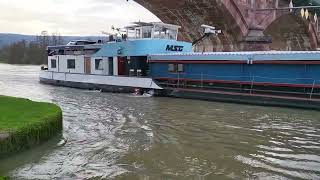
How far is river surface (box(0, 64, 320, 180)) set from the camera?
28.3 ft

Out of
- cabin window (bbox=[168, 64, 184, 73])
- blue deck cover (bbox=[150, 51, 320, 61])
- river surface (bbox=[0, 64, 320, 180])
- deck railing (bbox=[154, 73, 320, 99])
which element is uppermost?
blue deck cover (bbox=[150, 51, 320, 61])

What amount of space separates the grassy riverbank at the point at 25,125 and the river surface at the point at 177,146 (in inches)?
8.2

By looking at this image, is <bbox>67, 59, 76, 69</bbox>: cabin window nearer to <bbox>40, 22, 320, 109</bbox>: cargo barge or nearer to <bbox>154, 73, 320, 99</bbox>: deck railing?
<bbox>40, 22, 320, 109</bbox>: cargo barge

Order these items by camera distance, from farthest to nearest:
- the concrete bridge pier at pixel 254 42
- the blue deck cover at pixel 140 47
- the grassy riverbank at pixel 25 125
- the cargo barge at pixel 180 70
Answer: the concrete bridge pier at pixel 254 42
the blue deck cover at pixel 140 47
the cargo barge at pixel 180 70
the grassy riverbank at pixel 25 125

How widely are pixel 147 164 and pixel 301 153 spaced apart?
3522 mm

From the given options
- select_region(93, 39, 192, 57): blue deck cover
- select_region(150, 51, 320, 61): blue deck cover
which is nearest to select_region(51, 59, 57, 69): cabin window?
select_region(93, 39, 192, 57): blue deck cover

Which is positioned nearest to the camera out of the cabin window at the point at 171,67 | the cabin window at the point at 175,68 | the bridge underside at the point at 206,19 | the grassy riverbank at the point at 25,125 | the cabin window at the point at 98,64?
the grassy riverbank at the point at 25,125

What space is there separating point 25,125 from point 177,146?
A: 3467mm

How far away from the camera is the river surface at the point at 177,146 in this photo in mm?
8625

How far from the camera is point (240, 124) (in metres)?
14.6

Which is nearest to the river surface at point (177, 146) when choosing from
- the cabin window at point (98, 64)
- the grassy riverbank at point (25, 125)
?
the grassy riverbank at point (25, 125)

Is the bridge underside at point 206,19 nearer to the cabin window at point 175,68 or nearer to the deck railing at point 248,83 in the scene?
the cabin window at point 175,68

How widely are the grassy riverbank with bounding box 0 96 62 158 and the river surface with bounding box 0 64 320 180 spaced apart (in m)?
0.21

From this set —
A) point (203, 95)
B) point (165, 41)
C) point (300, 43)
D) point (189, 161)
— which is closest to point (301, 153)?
point (189, 161)
